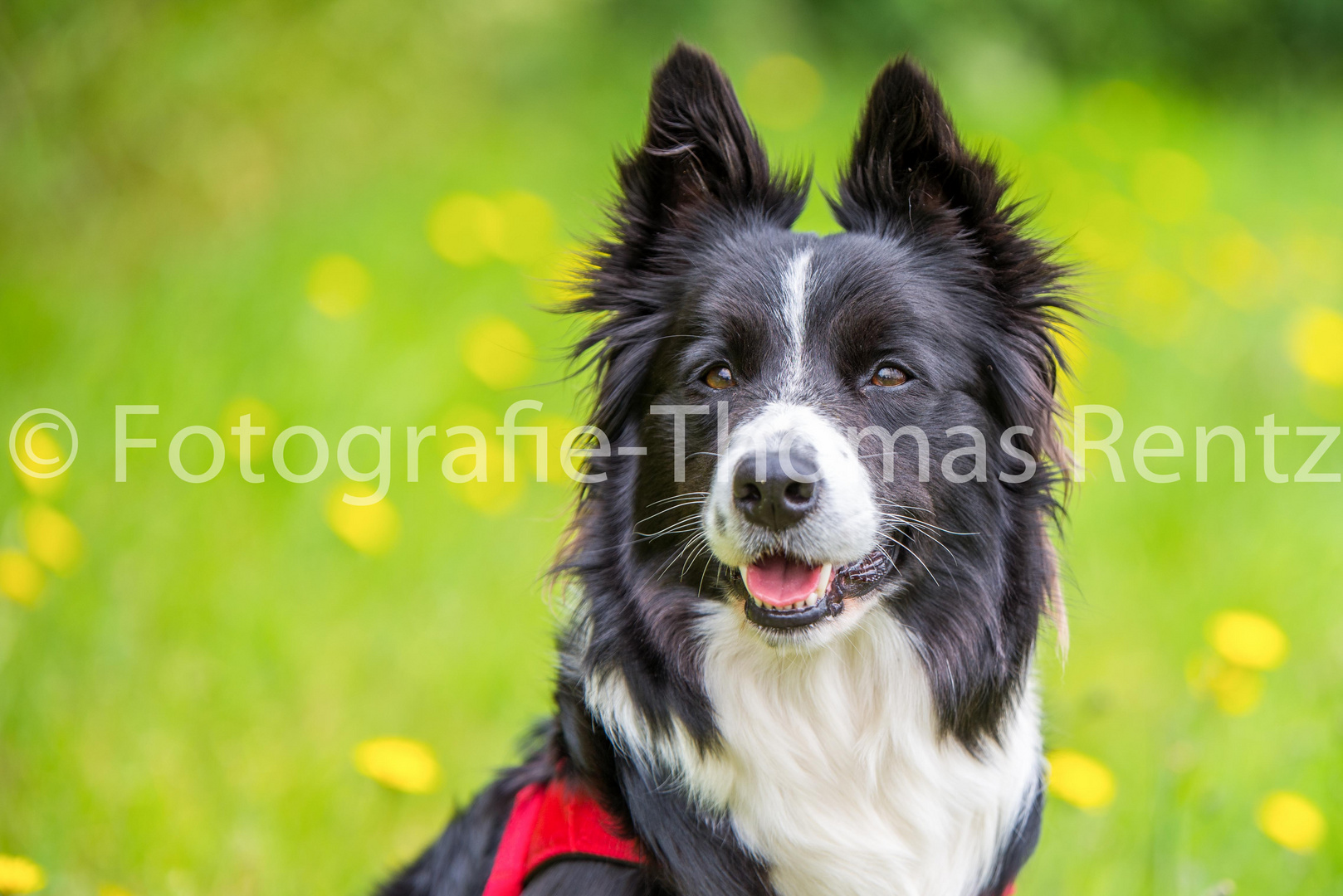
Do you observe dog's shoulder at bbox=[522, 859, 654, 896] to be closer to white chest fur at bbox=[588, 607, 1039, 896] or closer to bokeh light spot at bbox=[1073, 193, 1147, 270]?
white chest fur at bbox=[588, 607, 1039, 896]

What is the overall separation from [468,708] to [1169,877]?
2.26 m

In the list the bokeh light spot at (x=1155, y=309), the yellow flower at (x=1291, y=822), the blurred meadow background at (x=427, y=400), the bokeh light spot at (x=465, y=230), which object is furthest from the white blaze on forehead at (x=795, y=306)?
the bokeh light spot at (x=1155, y=309)

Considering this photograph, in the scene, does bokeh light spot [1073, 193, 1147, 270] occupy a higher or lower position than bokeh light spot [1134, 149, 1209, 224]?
lower

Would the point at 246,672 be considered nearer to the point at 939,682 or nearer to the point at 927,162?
the point at 939,682

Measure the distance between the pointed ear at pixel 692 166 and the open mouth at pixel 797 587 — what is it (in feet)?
2.82

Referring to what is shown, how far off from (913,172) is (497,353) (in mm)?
2460

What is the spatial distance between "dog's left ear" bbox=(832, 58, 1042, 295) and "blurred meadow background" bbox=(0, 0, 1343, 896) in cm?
14

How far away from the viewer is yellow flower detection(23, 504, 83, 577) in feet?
11.0

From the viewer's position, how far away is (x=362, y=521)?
155 inches

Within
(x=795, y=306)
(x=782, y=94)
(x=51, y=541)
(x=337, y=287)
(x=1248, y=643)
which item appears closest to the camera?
(x=795, y=306)

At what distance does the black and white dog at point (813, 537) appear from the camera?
7.82 feet

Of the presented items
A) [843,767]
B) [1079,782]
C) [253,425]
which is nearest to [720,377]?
[843,767]

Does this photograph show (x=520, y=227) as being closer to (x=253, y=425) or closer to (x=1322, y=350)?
(x=253, y=425)

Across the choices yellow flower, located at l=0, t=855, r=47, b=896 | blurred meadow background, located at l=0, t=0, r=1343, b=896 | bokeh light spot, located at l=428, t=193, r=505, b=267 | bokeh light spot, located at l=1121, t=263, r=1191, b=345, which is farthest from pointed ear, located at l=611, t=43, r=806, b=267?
bokeh light spot, located at l=1121, t=263, r=1191, b=345
